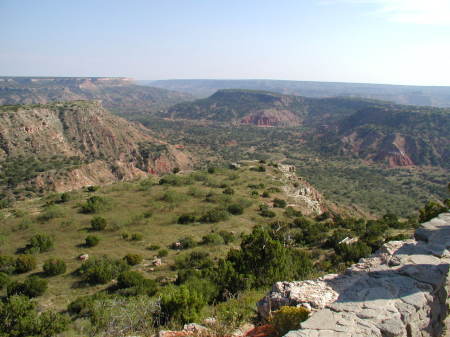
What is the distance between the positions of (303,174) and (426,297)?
212 ft

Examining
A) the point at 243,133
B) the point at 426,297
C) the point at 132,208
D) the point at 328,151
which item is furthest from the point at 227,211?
the point at 243,133

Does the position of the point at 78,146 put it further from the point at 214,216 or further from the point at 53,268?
the point at 53,268

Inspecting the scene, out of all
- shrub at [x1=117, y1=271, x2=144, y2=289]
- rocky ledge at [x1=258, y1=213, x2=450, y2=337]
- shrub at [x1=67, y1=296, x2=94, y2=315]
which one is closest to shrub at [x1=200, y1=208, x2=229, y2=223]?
shrub at [x1=117, y1=271, x2=144, y2=289]

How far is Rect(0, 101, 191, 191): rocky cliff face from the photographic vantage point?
Result: 160 feet

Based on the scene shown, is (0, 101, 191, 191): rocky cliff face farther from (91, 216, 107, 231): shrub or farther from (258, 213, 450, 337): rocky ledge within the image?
(258, 213, 450, 337): rocky ledge

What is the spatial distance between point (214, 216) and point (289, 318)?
19604 millimetres

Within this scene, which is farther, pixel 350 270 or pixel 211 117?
pixel 211 117

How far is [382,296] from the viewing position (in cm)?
637

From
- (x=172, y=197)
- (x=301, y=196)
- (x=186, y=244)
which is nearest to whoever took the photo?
(x=186, y=244)

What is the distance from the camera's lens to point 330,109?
18600 cm

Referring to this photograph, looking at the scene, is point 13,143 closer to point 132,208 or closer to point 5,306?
point 132,208

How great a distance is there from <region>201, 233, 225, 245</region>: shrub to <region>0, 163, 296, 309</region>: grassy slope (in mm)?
557

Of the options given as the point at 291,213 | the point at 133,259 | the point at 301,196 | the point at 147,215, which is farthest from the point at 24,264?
the point at 301,196

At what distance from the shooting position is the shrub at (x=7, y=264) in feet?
54.6
